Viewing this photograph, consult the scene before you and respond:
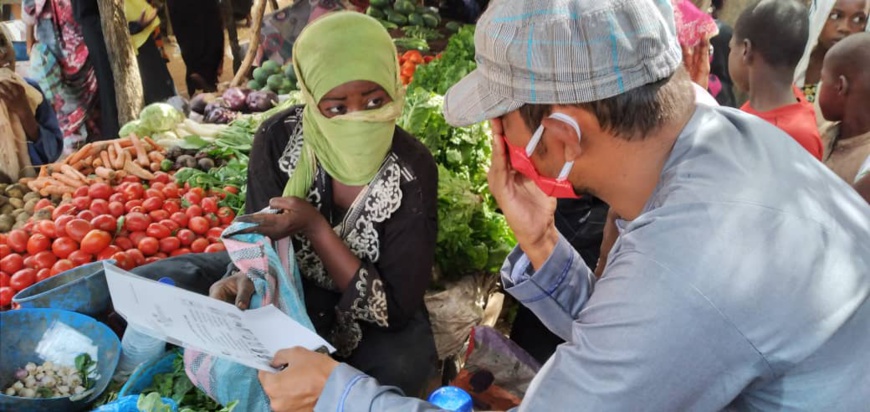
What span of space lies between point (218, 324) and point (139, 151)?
3117mm

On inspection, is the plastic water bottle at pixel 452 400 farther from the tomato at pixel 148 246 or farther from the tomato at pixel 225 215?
the tomato at pixel 225 215

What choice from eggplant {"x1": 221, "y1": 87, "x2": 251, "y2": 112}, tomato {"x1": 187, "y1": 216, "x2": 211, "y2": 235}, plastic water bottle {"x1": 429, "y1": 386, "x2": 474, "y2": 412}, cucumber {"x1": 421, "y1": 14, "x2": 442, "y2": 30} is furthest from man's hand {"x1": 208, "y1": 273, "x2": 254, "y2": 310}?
cucumber {"x1": 421, "y1": 14, "x2": 442, "y2": 30}

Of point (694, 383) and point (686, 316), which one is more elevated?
point (686, 316)

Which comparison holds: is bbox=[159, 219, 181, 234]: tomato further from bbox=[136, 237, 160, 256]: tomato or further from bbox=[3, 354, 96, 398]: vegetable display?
bbox=[3, 354, 96, 398]: vegetable display

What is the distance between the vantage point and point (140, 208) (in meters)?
3.49

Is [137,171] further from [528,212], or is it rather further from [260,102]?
[528,212]

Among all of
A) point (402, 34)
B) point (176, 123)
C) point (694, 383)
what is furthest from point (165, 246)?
point (402, 34)

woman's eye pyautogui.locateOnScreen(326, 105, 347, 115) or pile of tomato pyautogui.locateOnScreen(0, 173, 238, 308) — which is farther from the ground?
woman's eye pyautogui.locateOnScreen(326, 105, 347, 115)

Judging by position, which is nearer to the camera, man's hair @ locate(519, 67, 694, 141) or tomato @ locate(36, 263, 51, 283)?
man's hair @ locate(519, 67, 694, 141)

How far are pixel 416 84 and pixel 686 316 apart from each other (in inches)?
162

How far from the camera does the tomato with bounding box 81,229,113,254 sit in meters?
3.12

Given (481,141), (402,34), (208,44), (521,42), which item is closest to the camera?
(521,42)

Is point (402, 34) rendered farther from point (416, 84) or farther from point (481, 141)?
point (481, 141)

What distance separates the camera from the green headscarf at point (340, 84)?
2355 mm
